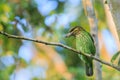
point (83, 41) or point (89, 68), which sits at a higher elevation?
point (83, 41)

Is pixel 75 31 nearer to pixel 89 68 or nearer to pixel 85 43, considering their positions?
pixel 85 43

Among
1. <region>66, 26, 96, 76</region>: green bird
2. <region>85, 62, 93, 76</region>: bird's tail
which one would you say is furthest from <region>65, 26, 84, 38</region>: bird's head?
<region>85, 62, 93, 76</region>: bird's tail

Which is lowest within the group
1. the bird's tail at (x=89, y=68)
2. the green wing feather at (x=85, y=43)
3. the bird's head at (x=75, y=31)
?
the bird's tail at (x=89, y=68)

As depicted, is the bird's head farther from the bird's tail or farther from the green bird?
the bird's tail

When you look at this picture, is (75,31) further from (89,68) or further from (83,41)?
(89,68)

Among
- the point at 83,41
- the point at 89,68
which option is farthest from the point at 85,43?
the point at 89,68

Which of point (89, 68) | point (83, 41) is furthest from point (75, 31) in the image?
point (89, 68)

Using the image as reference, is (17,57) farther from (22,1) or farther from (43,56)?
(43,56)

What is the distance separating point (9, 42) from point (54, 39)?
2001 mm

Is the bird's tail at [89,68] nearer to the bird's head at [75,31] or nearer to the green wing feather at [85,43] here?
the green wing feather at [85,43]

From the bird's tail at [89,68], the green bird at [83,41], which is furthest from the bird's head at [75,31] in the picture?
the bird's tail at [89,68]

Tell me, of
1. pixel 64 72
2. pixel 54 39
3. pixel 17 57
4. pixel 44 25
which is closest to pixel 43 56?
pixel 64 72

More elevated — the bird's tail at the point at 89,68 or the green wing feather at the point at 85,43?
the green wing feather at the point at 85,43

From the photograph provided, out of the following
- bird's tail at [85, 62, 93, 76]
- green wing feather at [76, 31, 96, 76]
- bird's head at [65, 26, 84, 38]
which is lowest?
bird's tail at [85, 62, 93, 76]
